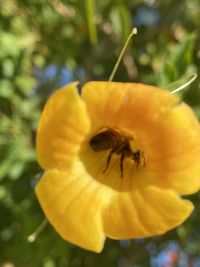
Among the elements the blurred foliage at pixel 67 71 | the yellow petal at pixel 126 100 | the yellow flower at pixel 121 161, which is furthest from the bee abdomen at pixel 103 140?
the blurred foliage at pixel 67 71

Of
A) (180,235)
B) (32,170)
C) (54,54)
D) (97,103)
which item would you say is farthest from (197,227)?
(97,103)

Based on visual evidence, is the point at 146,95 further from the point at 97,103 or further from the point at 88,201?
the point at 88,201

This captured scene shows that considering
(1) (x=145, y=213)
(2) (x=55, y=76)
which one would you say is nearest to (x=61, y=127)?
(1) (x=145, y=213)

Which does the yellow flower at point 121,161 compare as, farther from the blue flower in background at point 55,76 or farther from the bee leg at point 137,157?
the blue flower in background at point 55,76

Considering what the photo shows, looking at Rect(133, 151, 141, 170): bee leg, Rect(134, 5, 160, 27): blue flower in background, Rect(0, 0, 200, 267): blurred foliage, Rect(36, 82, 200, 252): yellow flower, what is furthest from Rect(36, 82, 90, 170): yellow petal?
Rect(134, 5, 160, 27): blue flower in background

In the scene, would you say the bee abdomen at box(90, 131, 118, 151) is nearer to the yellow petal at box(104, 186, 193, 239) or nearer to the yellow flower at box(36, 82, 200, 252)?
the yellow flower at box(36, 82, 200, 252)

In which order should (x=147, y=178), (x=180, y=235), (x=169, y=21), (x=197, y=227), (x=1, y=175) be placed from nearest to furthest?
(x=147, y=178) < (x=1, y=175) < (x=180, y=235) < (x=197, y=227) < (x=169, y=21)

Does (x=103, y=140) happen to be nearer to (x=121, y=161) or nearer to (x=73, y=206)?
(x=121, y=161)

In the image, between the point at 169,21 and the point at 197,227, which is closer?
the point at 197,227
